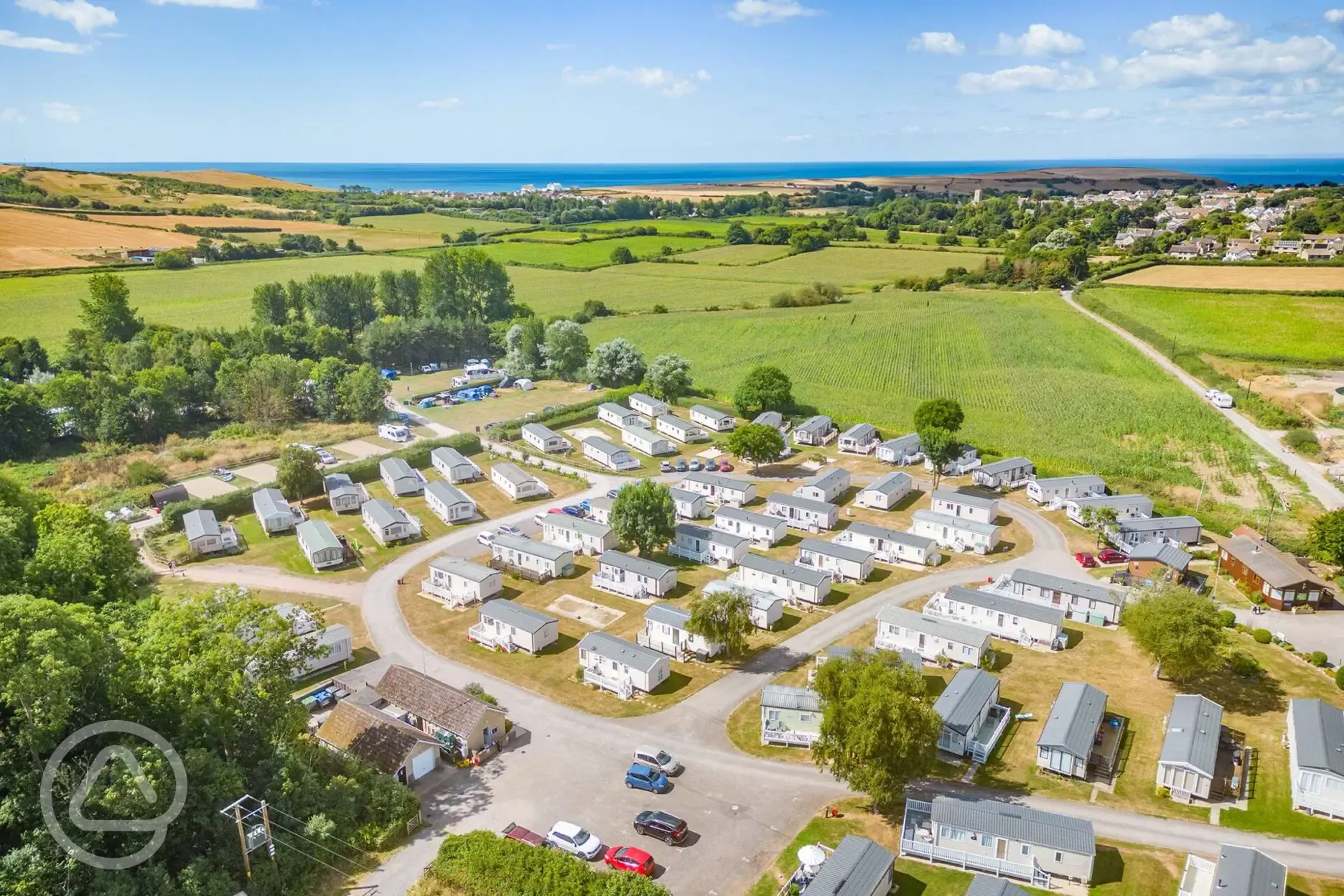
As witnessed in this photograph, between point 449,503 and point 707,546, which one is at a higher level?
point 449,503

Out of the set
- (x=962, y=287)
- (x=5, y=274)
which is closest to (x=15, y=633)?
(x=5, y=274)

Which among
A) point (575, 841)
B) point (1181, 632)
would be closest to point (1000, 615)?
point (1181, 632)

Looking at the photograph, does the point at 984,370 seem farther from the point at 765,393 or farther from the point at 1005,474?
the point at 1005,474

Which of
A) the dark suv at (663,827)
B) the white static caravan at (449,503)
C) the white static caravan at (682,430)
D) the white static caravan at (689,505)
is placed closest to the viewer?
the dark suv at (663,827)

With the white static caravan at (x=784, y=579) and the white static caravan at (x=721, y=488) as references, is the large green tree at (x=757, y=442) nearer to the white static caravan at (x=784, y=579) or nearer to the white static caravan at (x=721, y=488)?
the white static caravan at (x=721, y=488)

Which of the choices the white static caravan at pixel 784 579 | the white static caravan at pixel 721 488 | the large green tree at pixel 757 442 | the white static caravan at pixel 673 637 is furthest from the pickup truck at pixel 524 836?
the large green tree at pixel 757 442
